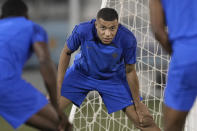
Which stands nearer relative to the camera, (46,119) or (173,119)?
(173,119)

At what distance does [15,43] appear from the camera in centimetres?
299

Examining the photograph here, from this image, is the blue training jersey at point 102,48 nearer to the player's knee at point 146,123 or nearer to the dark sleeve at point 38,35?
the player's knee at point 146,123

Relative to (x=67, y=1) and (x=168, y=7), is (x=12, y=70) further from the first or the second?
(x=67, y=1)

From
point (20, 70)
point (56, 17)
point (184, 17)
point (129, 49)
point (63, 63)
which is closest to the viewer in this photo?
point (184, 17)

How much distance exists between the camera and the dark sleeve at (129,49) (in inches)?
161

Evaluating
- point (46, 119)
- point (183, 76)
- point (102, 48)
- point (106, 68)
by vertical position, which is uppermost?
point (183, 76)

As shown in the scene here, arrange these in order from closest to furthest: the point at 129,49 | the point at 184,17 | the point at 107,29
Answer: the point at 184,17
the point at 107,29
the point at 129,49

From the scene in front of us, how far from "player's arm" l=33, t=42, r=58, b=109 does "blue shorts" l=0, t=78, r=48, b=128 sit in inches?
4.9

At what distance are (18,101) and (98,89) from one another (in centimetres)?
133

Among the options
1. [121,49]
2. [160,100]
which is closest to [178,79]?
[121,49]

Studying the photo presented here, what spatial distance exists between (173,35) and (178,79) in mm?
266

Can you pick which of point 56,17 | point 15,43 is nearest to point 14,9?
point 15,43

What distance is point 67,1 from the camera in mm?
9641

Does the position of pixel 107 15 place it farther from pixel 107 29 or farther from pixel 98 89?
pixel 98 89
